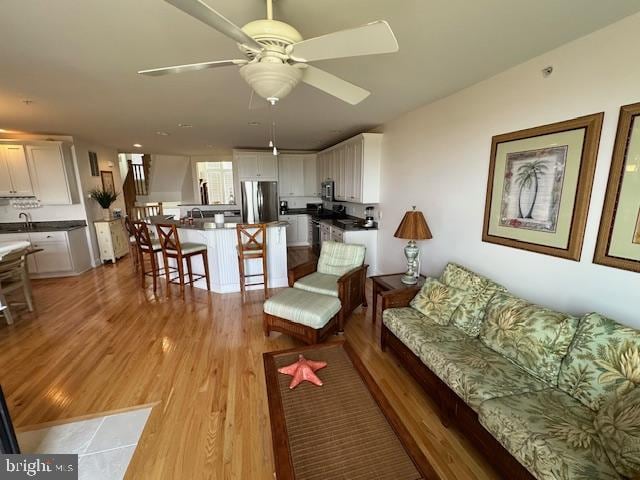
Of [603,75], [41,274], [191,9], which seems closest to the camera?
[191,9]

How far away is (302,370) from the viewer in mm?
1700

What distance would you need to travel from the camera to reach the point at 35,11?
4.59 ft

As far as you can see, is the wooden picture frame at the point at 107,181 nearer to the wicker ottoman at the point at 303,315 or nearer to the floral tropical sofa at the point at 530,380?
the wicker ottoman at the point at 303,315

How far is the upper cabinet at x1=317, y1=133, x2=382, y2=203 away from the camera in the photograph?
4.27m

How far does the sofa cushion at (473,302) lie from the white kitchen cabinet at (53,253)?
6003 millimetres

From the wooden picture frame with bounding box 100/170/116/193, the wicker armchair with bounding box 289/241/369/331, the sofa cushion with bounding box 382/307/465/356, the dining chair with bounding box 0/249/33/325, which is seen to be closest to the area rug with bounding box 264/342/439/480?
the sofa cushion with bounding box 382/307/465/356

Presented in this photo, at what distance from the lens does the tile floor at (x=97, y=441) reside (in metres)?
1.58

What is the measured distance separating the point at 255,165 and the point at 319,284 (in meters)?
4.24

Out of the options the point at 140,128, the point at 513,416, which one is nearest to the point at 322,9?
the point at 513,416

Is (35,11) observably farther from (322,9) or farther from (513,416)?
(513,416)

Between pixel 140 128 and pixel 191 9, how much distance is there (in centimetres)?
409

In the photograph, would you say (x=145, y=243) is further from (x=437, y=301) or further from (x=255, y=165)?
(x=437, y=301)

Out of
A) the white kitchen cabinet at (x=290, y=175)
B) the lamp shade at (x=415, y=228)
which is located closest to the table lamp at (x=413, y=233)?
the lamp shade at (x=415, y=228)

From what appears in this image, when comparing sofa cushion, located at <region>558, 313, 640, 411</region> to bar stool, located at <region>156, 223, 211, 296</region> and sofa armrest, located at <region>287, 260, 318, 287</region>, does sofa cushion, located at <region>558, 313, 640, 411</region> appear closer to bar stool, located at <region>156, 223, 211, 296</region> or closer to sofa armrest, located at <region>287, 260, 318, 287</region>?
sofa armrest, located at <region>287, 260, 318, 287</region>
